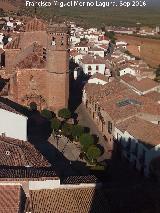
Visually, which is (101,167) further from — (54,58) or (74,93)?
(74,93)

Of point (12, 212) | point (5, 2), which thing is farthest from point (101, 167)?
point (5, 2)

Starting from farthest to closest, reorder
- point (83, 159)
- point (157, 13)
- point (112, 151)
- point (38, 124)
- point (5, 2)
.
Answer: point (157, 13) → point (5, 2) → point (38, 124) → point (112, 151) → point (83, 159)

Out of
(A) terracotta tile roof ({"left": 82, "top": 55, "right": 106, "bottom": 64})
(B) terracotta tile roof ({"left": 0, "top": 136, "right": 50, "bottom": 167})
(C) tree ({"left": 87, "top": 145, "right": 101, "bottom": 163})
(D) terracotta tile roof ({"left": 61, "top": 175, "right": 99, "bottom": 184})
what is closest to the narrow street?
(C) tree ({"left": 87, "top": 145, "right": 101, "bottom": 163})

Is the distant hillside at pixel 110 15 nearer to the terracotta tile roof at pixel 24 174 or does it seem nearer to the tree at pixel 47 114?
the tree at pixel 47 114

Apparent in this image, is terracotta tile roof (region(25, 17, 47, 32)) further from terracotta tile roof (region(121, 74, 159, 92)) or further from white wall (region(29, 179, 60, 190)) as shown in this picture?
white wall (region(29, 179, 60, 190))

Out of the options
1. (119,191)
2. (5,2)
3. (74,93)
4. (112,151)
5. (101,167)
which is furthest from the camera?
(5,2)

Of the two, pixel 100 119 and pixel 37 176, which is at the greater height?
pixel 37 176

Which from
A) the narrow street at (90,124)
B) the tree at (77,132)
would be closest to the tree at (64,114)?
the narrow street at (90,124)
